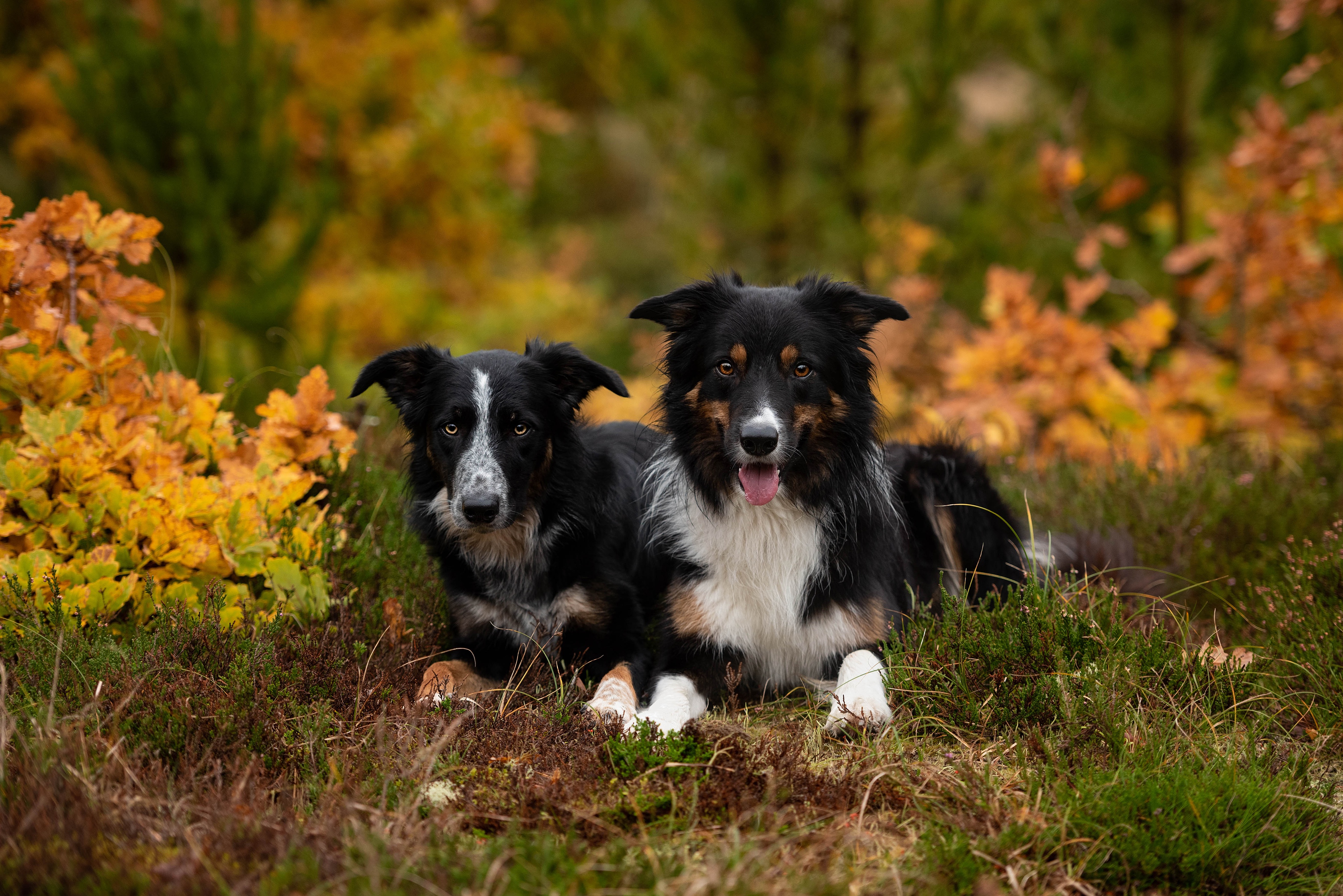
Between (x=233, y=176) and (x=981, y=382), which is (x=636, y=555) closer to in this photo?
(x=981, y=382)

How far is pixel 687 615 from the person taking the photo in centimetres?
370

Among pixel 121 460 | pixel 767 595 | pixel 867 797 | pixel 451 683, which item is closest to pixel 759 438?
pixel 767 595

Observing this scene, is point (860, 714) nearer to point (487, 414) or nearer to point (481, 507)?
point (481, 507)

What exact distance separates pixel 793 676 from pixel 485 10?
13471 mm

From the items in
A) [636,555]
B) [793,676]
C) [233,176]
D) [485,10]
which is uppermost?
[485,10]

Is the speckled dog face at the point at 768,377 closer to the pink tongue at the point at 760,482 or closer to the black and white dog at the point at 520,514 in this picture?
the pink tongue at the point at 760,482

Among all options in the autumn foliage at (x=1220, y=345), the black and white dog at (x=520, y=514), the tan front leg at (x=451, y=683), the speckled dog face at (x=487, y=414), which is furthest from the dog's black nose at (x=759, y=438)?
the autumn foliage at (x=1220, y=345)

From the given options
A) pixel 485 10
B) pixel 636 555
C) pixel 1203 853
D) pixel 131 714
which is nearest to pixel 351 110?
pixel 485 10

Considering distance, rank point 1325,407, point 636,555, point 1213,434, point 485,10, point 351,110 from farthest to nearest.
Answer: point 485,10 < point 351,110 < point 1213,434 < point 1325,407 < point 636,555

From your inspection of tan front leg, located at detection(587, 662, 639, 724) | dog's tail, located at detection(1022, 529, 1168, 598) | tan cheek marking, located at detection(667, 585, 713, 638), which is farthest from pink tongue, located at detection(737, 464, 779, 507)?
dog's tail, located at detection(1022, 529, 1168, 598)

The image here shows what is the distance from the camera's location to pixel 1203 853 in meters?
2.41

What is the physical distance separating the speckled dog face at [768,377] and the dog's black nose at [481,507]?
0.74 meters

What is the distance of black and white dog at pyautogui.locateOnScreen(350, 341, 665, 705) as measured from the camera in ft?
12.3

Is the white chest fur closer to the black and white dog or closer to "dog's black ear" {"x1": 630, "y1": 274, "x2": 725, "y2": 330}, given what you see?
the black and white dog
